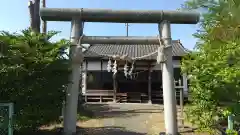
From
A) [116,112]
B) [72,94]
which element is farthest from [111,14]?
[116,112]

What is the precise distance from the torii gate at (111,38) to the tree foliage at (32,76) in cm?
38

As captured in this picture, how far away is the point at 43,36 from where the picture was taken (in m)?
8.62

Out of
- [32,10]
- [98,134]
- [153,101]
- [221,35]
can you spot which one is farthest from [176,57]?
[221,35]

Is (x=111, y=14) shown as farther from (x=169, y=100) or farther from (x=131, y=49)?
(x=131, y=49)

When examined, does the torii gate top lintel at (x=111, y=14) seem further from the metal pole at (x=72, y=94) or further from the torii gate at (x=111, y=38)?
the metal pole at (x=72, y=94)

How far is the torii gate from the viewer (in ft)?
29.6

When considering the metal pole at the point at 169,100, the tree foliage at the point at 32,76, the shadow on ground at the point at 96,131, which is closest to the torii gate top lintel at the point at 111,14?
the metal pole at the point at 169,100

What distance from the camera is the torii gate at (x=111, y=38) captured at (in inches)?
356

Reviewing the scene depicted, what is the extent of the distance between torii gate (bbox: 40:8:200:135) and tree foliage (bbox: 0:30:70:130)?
15.0 inches

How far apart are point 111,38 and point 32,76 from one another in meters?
2.68

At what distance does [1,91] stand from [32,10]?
27.7 feet

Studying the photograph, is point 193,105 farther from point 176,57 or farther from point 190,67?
point 176,57

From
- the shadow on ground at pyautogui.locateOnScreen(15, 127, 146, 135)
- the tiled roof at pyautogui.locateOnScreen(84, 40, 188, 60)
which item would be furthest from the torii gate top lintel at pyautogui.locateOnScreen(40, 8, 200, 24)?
the tiled roof at pyautogui.locateOnScreen(84, 40, 188, 60)

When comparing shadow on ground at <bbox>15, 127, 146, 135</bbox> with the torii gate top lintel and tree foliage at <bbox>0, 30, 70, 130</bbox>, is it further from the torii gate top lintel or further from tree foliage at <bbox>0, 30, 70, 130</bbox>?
the torii gate top lintel
